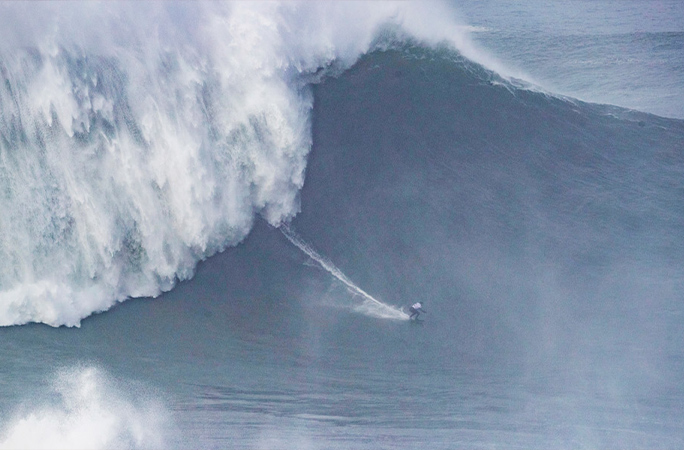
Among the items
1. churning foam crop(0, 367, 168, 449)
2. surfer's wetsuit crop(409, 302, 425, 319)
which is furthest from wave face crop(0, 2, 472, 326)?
surfer's wetsuit crop(409, 302, 425, 319)

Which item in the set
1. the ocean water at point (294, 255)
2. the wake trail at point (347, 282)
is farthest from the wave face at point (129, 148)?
the wake trail at point (347, 282)

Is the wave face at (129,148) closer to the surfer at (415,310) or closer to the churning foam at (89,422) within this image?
the churning foam at (89,422)

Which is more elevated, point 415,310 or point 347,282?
point 347,282

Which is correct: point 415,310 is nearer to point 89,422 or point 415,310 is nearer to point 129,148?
point 89,422

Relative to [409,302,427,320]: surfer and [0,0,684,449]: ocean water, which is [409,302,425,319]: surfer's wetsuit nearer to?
[409,302,427,320]: surfer

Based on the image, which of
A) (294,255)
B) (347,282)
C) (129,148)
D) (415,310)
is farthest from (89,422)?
(415,310)
